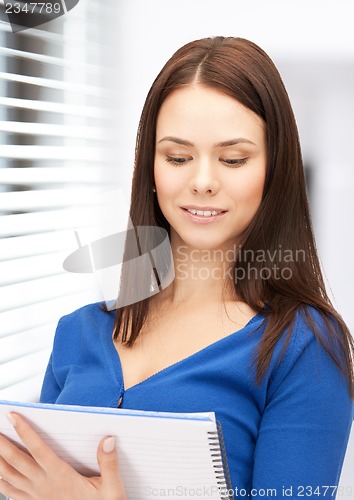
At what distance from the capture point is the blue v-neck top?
37.8 inches

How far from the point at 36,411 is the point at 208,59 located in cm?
56

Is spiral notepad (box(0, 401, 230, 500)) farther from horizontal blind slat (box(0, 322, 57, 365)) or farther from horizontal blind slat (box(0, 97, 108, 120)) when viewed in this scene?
horizontal blind slat (box(0, 97, 108, 120))

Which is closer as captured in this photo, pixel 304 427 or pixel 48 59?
pixel 304 427

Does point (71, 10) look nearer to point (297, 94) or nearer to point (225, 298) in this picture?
point (297, 94)

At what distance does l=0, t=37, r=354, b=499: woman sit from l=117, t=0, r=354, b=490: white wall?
835 mm

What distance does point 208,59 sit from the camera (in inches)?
41.2

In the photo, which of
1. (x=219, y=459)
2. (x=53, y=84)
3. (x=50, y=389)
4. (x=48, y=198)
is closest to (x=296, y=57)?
(x=53, y=84)

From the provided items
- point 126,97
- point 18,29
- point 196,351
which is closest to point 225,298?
point 196,351

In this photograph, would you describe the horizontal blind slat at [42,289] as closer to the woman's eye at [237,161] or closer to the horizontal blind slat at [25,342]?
the horizontal blind slat at [25,342]

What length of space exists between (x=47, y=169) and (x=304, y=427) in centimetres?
96

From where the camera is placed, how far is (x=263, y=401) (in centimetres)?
101

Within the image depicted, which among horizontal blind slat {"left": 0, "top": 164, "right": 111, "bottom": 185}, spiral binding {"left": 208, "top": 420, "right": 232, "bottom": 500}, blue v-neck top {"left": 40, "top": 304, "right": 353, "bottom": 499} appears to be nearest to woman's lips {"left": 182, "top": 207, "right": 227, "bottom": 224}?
blue v-neck top {"left": 40, "top": 304, "right": 353, "bottom": 499}

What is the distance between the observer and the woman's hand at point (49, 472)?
0.88 meters

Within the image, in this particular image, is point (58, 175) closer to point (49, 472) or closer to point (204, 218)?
point (204, 218)
